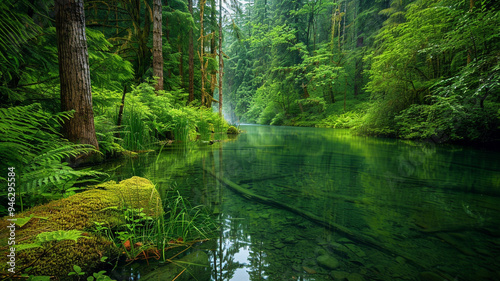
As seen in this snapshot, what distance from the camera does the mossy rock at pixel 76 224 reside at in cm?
104

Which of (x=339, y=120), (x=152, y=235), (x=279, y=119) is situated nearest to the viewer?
(x=152, y=235)

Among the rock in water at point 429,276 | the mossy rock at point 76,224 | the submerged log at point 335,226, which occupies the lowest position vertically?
the rock in water at point 429,276

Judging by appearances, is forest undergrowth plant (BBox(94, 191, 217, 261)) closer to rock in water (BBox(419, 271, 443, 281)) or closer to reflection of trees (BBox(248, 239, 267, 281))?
reflection of trees (BBox(248, 239, 267, 281))

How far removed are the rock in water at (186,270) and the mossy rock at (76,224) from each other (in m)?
0.34

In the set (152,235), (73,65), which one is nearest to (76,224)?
(152,235)

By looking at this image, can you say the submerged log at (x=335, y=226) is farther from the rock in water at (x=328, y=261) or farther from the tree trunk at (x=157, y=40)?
the tree trunk at (x=157, y=40)

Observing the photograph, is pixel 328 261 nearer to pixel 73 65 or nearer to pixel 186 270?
pixel 186 270

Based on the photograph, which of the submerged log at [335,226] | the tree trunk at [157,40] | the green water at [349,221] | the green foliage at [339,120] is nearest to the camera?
the green water at [349,221]

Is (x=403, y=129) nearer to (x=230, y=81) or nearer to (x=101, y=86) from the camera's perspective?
(x=101, y=86)

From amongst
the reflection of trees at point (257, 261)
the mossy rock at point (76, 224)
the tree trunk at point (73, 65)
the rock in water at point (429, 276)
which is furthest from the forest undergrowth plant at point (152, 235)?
the tree trunk at point (73, 65)

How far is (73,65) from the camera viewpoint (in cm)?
281

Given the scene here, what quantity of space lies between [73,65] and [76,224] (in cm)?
244

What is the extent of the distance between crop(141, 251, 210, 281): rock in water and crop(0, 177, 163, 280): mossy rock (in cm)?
34

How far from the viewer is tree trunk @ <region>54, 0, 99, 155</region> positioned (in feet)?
9.03
